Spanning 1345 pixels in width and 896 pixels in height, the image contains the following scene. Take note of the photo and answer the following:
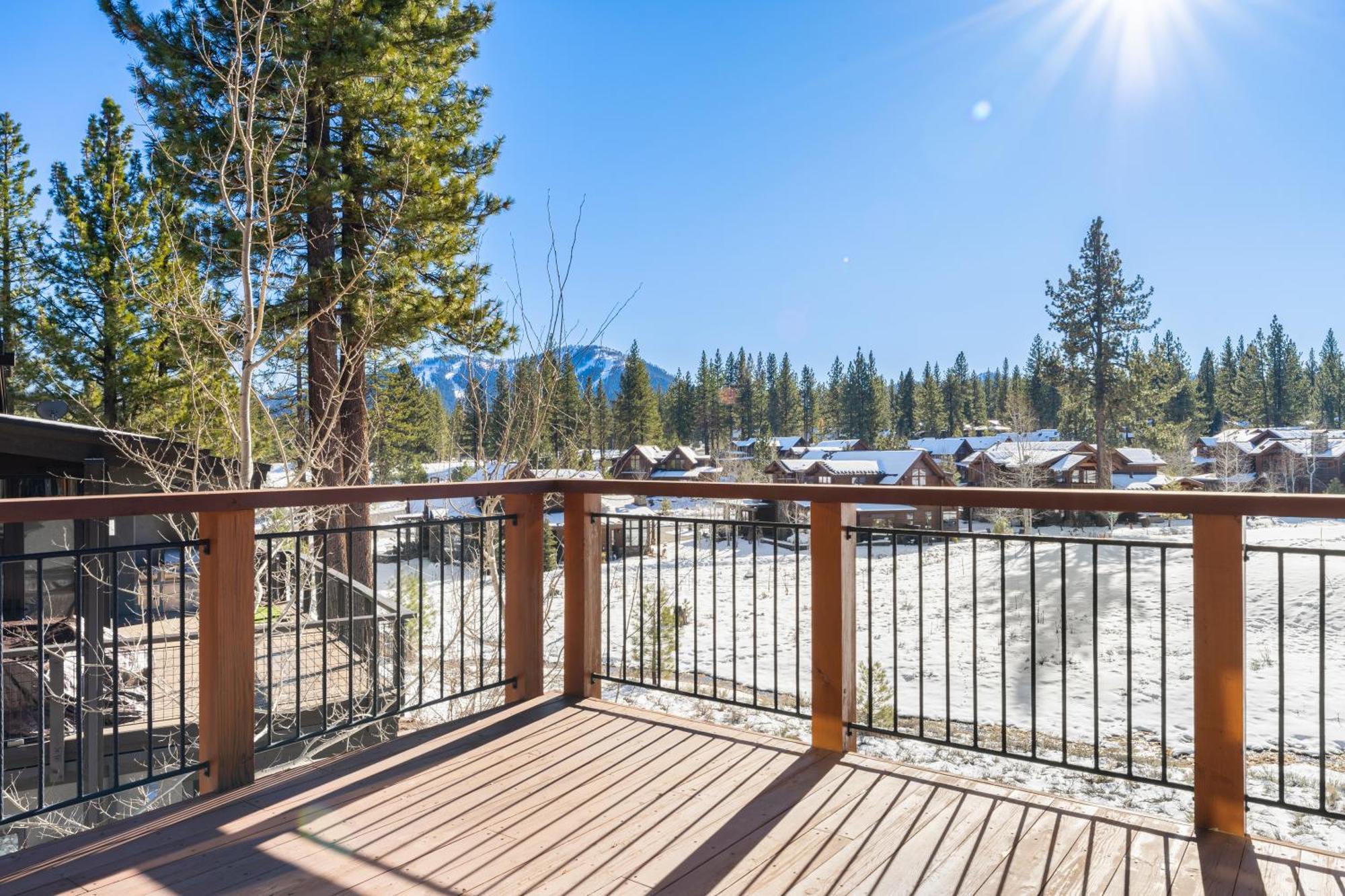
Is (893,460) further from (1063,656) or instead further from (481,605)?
(1063,656)

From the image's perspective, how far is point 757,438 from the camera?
55562 mm

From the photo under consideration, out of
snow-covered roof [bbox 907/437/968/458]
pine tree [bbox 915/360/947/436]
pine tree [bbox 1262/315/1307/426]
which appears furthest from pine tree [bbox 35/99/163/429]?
pine tree [bbox 1262/315/1307/426]

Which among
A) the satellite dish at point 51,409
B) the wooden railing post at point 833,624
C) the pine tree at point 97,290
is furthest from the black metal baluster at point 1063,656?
the pine tree at point 97,290

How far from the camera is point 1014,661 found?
12.5 meters

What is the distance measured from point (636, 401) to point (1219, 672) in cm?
4255

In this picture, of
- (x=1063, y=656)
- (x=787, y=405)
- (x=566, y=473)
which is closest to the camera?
(x=1063, y=656)

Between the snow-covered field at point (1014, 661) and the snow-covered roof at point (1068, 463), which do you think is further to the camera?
the snow-covered roof at point (1068, 463)

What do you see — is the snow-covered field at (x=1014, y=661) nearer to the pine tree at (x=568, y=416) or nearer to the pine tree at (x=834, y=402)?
the pine tree at (x=568, y=416)

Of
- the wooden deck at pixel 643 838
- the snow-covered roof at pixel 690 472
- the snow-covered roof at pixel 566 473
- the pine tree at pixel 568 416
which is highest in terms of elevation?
the pine tree at pixel 568 416

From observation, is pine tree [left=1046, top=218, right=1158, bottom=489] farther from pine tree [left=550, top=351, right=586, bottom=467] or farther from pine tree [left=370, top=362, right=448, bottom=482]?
pine tree [left=550, top=351, right=586, bottom=467]

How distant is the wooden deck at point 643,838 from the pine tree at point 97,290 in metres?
11.9

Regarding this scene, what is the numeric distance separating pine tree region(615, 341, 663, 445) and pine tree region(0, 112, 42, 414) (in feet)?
102

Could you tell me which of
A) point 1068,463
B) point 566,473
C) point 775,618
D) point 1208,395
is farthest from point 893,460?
point 775,618

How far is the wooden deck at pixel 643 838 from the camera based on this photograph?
200 cm
